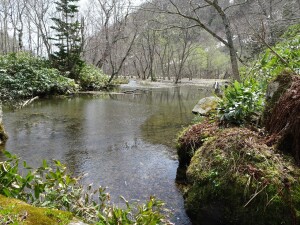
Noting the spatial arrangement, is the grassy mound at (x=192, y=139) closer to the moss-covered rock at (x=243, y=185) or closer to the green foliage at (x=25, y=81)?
the moss-covered rock at (x=243, y=185)

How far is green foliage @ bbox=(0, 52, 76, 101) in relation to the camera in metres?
13.5

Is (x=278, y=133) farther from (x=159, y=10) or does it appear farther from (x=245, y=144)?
(x=159, y=10)

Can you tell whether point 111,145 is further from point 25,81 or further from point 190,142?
point 25,81

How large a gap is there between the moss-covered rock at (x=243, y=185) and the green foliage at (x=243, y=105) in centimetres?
79

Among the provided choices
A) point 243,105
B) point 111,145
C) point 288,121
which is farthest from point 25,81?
point 288,121

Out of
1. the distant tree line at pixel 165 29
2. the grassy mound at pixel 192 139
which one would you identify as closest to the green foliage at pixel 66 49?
the distant tree line at pixel 165 29

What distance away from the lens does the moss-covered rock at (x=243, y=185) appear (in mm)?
2588

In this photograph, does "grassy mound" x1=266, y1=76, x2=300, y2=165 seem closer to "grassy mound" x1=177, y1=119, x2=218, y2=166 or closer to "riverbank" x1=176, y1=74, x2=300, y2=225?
"riverbank" x1=176, y1=74, x2=300, y2=225

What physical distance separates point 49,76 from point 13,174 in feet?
47.1

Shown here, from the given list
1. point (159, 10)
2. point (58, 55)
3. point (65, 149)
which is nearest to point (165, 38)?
point (58, 55)

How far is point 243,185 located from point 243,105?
1903 mm

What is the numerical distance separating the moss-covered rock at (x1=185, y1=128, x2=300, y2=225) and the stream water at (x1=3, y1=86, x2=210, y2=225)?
52 centimetres

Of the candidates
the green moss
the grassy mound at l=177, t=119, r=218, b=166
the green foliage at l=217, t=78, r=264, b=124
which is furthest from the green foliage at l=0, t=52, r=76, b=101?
the green moss

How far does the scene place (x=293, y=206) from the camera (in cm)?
253
